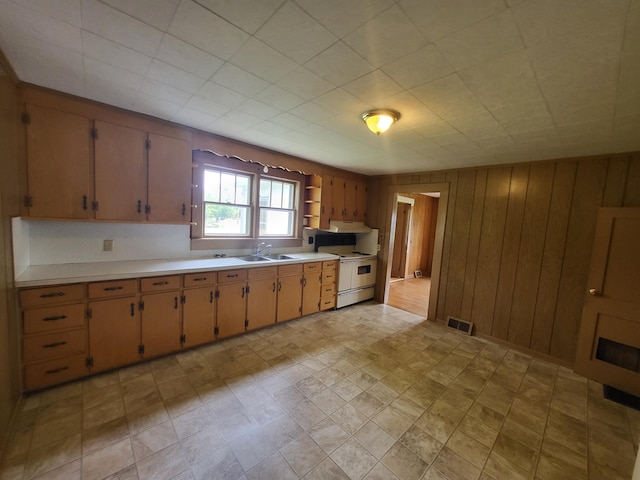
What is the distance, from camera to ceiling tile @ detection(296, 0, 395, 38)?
109cm

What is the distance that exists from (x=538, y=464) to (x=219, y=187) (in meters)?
4.00

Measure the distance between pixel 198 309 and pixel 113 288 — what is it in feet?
2.64

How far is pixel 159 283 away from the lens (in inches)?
98.9

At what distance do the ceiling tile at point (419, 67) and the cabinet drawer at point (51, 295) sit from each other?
9.55 ft

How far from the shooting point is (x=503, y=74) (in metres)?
1.50

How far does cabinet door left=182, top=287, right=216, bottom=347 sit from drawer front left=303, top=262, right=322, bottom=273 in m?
1.37

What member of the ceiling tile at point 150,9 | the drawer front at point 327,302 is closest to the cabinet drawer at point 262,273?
the drawer front at point 327,302

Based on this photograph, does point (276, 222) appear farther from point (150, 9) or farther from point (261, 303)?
point (150, 9)

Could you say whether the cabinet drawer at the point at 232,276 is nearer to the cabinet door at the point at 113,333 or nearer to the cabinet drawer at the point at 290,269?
the cabinet drawer at the point at 290,269

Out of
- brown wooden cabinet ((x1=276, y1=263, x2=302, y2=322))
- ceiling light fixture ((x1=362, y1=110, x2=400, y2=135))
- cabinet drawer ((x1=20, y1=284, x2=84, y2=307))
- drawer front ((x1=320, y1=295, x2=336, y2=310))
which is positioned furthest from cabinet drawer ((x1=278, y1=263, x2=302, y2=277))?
ceiling light fixture ((x1=362, y1=110, x2=400, y2=135))

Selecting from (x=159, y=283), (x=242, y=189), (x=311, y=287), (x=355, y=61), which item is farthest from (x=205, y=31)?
(x=311, y=287)

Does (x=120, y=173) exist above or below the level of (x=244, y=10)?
below

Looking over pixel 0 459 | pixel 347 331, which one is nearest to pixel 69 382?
pixel 0 459

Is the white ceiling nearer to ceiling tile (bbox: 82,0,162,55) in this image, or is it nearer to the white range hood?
ceiling tile (bbox: 82,0,162,55)
